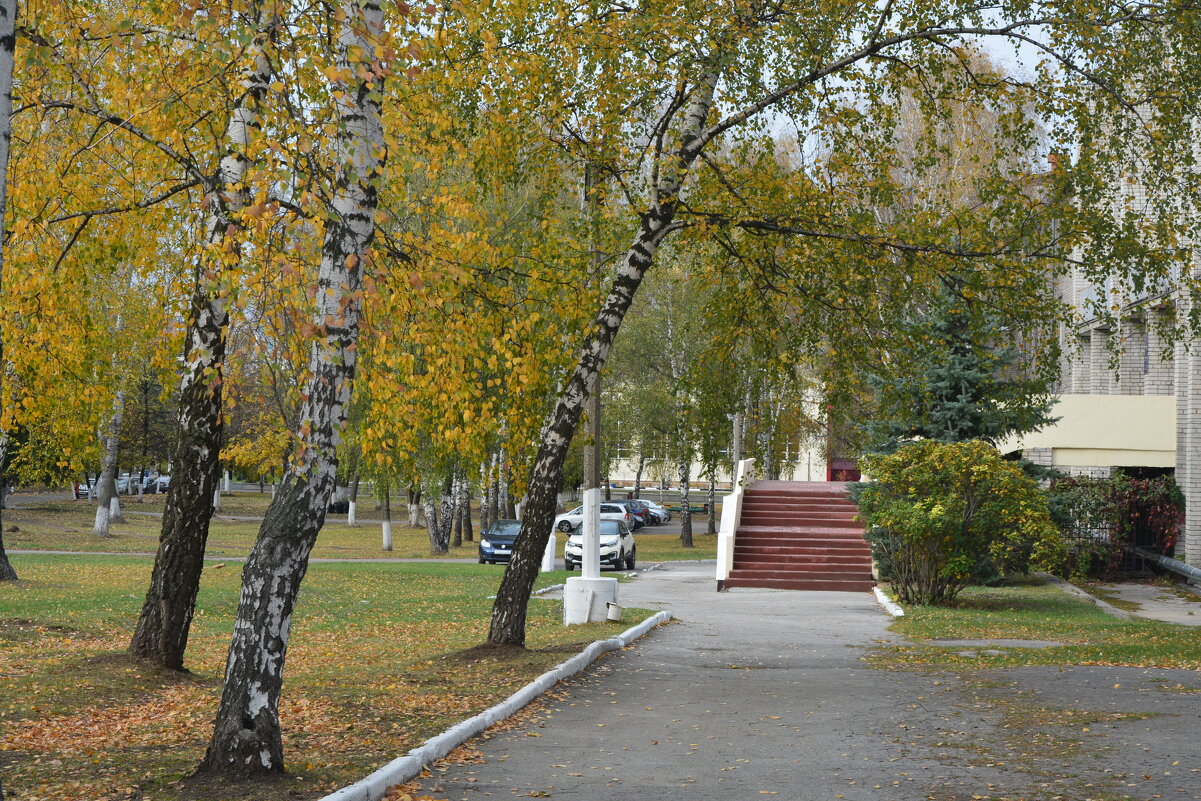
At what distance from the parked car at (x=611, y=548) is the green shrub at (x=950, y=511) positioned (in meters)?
11.0

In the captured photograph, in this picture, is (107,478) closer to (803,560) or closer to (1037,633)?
(803,560)

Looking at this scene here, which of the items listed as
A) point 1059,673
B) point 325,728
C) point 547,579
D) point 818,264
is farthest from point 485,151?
point 547,579

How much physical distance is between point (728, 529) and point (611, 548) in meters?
5.36

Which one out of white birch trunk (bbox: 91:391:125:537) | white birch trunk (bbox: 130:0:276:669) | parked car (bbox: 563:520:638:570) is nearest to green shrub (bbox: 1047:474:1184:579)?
parked car (bbox: 563:520:638:570)

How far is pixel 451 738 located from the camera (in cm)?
810

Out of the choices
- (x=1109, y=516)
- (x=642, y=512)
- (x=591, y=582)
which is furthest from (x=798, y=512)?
(x=642, y=512)

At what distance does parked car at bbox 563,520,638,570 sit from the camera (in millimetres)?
31109

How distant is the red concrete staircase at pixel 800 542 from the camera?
26.5 metres

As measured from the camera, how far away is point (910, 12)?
12.5m

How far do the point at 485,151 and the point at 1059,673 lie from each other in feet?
25.2

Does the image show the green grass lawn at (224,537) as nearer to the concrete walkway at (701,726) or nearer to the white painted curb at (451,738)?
the concrete walkway at (701,726)

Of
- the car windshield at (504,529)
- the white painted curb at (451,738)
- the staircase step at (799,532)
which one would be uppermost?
the staircase step at (799,532)

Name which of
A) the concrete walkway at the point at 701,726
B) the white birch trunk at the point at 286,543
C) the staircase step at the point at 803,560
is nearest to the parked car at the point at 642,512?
the staircase step at the point at 803,560

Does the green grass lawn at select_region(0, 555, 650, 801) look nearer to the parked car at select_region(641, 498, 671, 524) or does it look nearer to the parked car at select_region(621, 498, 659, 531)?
the parked car at select_region(621, 498, 659, 531)
